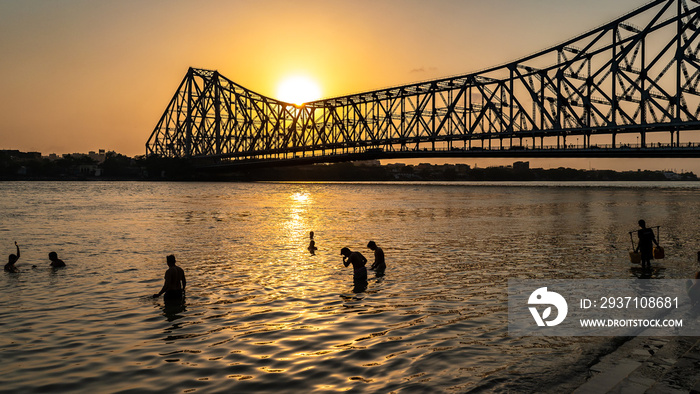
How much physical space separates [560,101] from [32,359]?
111 m

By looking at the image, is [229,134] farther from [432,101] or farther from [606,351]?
[606,351]

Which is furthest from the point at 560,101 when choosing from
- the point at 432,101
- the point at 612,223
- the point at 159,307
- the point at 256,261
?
the point at 159,307

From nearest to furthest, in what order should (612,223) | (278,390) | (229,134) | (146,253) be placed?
1. (278,390)
2. (146,253)
3. (612,223)
4. (229,134)

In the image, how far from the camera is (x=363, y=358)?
32.3 ft

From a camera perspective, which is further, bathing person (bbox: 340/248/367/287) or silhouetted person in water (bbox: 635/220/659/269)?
silhouetted person in water (bbox: 635/220/659/269)

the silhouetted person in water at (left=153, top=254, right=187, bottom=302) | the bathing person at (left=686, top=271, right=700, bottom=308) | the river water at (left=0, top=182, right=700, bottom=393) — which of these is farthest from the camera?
the silhouetted person in water at (left=153, top=254, right=187, bottom=302)
